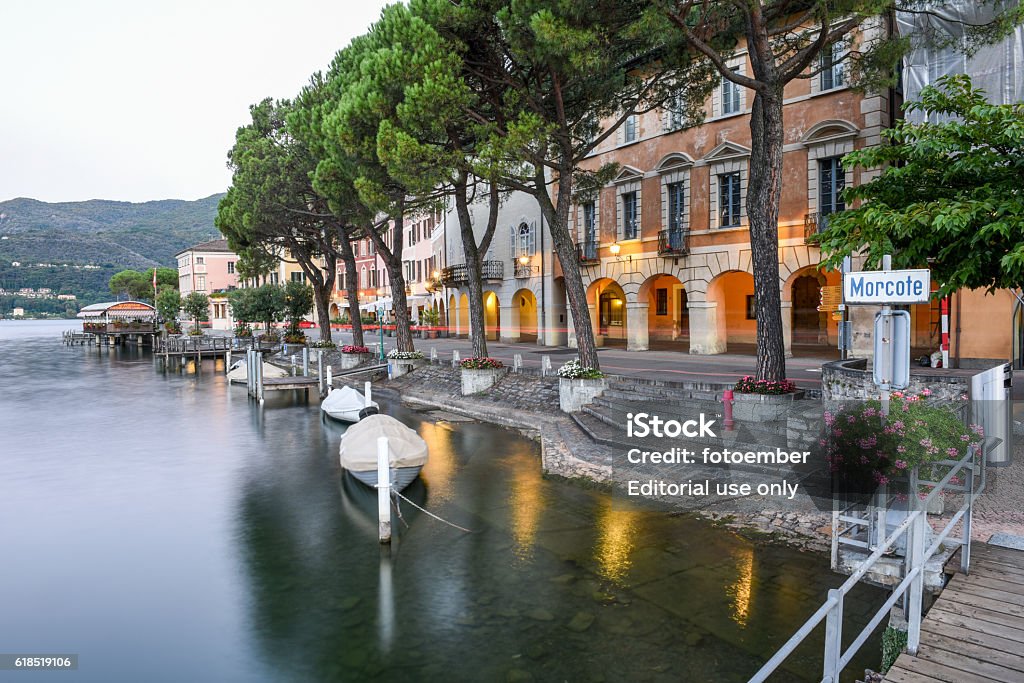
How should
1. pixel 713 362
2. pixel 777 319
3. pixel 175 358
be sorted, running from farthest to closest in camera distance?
pixel 175 358 < pixel 713 362 < pixel 777 319

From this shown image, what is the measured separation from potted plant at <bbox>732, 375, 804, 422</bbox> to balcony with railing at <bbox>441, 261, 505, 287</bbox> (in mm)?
27487

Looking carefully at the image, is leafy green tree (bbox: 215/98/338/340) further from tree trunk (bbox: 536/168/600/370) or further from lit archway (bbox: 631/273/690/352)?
lit archway (bbox: 631/273/690/352)

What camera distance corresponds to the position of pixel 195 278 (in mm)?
114375

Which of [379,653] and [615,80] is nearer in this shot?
[379,653]

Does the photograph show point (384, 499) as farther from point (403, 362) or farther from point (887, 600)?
point (403, 362)

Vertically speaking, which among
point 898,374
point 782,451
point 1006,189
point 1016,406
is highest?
point 1006,189

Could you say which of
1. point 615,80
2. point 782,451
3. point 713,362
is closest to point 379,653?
point 782,451

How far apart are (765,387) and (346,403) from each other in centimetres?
1576

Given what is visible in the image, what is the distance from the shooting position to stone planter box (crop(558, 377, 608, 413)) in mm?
20766

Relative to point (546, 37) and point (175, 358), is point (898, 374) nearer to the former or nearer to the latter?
point (546, 37)

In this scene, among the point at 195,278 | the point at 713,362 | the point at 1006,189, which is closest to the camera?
the point at 1006,189

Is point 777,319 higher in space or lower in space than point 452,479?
higher

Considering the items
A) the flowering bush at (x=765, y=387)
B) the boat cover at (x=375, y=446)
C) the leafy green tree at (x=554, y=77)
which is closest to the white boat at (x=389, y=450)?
the boat cover at (x=375, y=446)

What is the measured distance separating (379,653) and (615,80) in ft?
58.8
